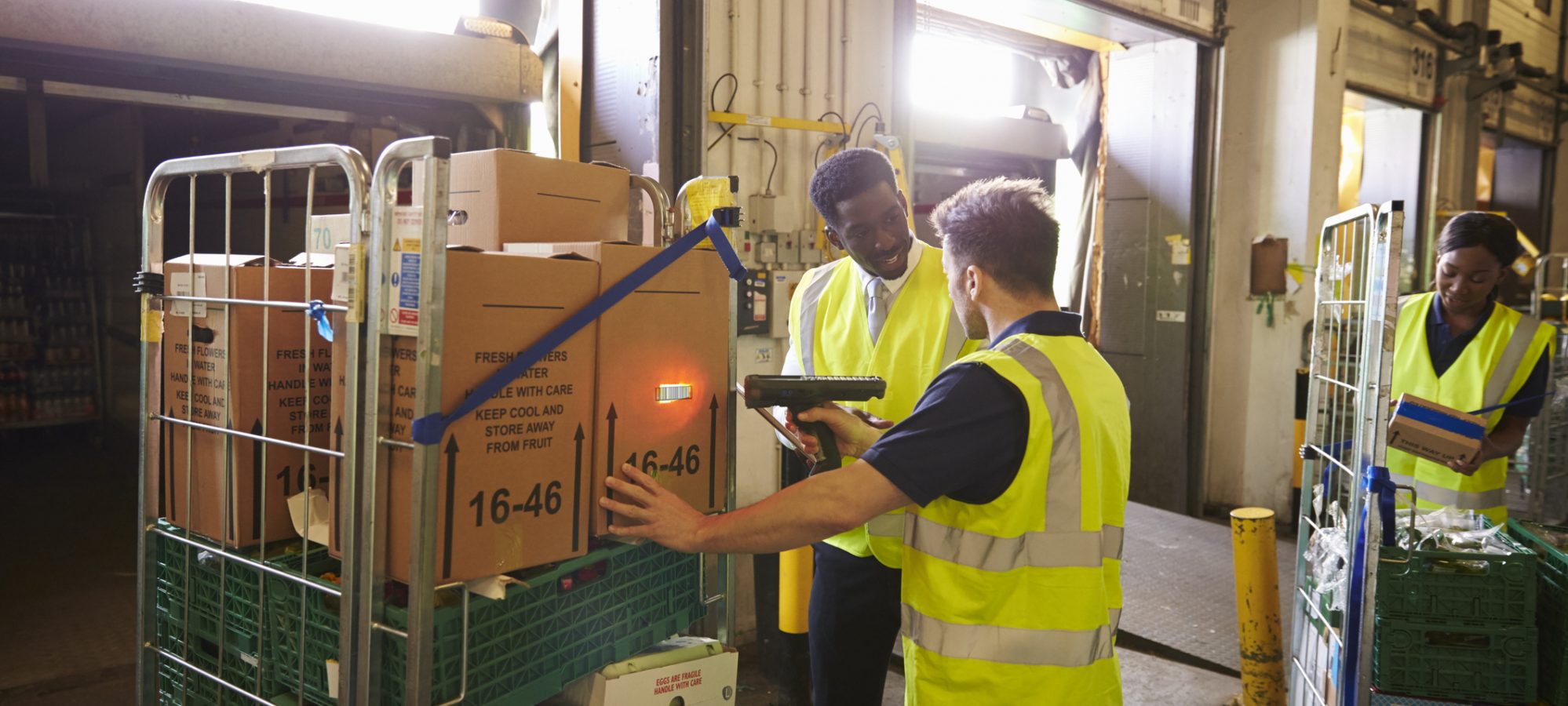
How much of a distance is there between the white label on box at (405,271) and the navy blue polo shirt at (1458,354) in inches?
120

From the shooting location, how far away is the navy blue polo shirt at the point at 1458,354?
9.82ft

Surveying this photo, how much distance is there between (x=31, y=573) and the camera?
15.8 feet

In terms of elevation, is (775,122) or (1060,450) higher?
(775,122)

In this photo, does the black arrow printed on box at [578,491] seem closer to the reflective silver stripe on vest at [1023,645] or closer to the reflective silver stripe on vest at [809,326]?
the reflective silver stripe on vest at [1023,645]

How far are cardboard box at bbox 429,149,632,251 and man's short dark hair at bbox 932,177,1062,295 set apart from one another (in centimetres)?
80

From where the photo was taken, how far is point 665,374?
1.81 metres

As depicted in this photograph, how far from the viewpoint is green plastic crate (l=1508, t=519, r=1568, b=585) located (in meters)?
2.53

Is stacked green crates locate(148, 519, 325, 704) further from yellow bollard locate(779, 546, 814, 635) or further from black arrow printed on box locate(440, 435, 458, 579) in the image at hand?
yellow bollard locate(779, 546, 814, 635)

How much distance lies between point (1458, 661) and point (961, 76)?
489 cm

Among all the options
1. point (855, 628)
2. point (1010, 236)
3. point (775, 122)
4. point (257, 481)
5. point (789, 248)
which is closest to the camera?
point (1010, 236)

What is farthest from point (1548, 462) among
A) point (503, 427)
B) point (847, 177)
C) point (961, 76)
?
point (503, 427)

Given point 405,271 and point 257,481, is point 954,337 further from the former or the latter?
point 257,481

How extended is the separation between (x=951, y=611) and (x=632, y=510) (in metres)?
0.55

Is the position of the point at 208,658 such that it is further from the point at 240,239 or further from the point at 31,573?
the point at 240,239
